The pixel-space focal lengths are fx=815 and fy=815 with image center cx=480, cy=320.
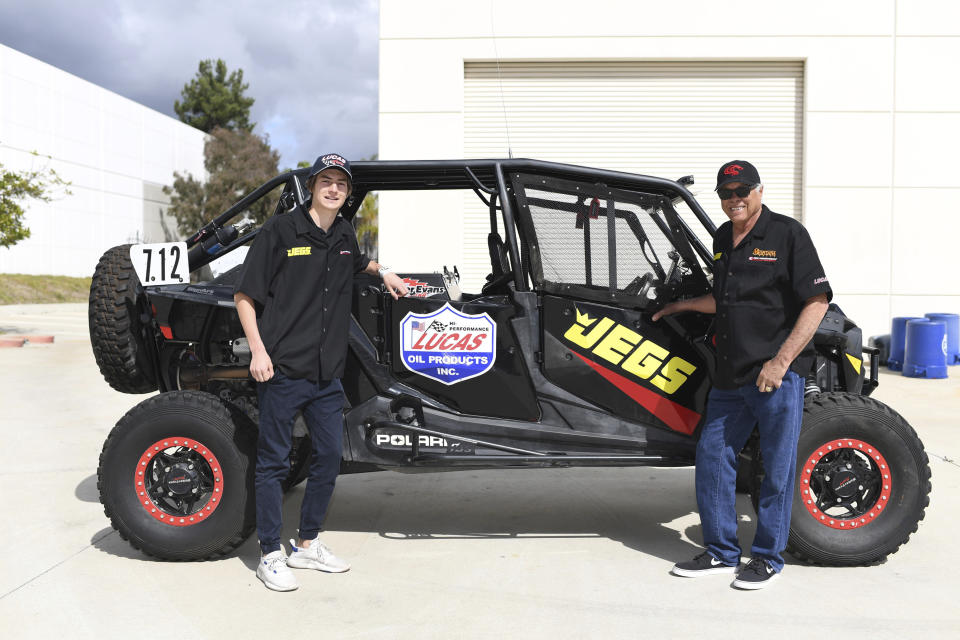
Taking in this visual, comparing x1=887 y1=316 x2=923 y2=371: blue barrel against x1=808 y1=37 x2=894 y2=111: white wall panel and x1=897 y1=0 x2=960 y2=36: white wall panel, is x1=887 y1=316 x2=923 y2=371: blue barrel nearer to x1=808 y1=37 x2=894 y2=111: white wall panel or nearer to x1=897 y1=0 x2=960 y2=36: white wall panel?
x1=808 y1=37 x2=894 y2=111: white wall panel

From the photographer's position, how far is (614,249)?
3936 mm

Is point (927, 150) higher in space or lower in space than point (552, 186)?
higher

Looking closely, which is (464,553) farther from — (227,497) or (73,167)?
(73,167)

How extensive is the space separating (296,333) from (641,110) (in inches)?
393

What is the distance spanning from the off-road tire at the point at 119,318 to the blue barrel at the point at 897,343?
1070cm

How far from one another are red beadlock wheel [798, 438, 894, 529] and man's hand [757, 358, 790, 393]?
1.78ft

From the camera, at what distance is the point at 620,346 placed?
154 inches

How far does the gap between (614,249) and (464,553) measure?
1.67 metres

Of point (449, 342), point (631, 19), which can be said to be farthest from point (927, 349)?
point (449, 342)

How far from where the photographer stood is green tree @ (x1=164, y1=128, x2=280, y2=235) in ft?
142

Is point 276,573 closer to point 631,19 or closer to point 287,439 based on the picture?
point 287,439

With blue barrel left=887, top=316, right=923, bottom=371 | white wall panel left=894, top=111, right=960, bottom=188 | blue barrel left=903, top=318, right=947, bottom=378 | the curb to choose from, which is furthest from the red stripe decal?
the curb

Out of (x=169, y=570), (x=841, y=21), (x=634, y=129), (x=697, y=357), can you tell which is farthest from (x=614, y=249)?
(x=841, y=21)

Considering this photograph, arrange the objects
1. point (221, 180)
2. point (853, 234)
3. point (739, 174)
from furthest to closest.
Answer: point (221, 180), point (853, 234), point (739, 174)
